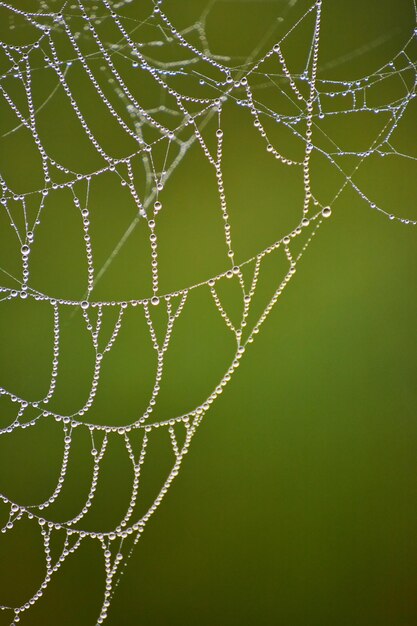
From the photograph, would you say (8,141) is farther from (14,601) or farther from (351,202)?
(14,601)

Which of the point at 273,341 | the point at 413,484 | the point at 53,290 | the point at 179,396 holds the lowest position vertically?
the point at 413,484

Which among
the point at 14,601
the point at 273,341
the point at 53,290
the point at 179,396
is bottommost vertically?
the point at 14,601

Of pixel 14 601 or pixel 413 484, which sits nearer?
pixel 14 601

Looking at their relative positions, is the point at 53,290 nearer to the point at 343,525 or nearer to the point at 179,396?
the point at 179,396

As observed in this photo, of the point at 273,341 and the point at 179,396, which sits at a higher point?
the point at 273,341

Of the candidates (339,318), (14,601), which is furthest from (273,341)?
(14,601)

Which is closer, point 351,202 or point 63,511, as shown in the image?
point 63,511

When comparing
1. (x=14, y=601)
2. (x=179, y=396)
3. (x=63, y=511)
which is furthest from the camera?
(x=179, y=396)

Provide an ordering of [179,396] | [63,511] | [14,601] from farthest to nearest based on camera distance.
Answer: [179,396] < [63,511] < [14,601]

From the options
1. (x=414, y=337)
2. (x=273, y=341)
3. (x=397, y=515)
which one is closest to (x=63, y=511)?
(x=273, y=341)

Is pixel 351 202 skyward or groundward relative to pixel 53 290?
skyward
